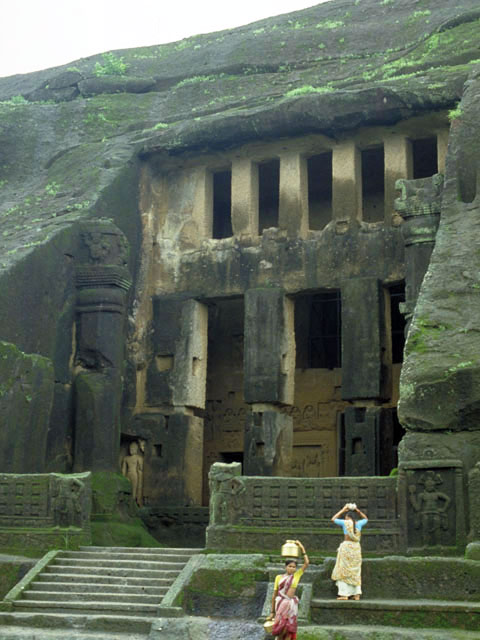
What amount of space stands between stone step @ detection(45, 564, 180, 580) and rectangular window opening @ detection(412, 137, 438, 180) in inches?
373

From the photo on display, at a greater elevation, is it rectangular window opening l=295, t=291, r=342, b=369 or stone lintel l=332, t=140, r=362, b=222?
stone lintel l=332, t=140, r=362, b=222

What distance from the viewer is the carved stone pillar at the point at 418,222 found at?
14672mm

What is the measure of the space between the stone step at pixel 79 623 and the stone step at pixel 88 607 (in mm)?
75

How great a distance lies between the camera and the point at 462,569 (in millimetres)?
9930

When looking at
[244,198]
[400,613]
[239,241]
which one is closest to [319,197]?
[244,198]

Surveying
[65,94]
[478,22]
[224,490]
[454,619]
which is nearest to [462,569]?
[454,619]

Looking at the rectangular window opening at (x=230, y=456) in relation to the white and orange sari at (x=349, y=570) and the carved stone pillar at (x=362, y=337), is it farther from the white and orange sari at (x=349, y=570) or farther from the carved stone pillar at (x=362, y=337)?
the white and orange sari at (x=349, y=570)

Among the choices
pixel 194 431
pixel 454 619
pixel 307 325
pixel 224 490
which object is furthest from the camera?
pixel 307 325

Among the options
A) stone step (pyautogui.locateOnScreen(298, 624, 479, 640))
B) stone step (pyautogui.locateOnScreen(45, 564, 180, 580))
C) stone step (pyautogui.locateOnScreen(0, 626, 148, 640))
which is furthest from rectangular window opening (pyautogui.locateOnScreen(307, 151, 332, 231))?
stone step (pyautogui.locateOnScreen(298, 624, 479, 640))

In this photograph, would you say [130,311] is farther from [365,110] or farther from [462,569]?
[462,569]

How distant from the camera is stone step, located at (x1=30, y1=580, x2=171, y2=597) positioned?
11.2 metres

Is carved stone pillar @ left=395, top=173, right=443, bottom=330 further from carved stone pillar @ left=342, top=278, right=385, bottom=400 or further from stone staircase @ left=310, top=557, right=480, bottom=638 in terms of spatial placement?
stone staircase @ left=310, top=557, right=480, bottom=638

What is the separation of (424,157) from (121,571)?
10.5 meters

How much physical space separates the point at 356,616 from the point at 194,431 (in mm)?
7524
